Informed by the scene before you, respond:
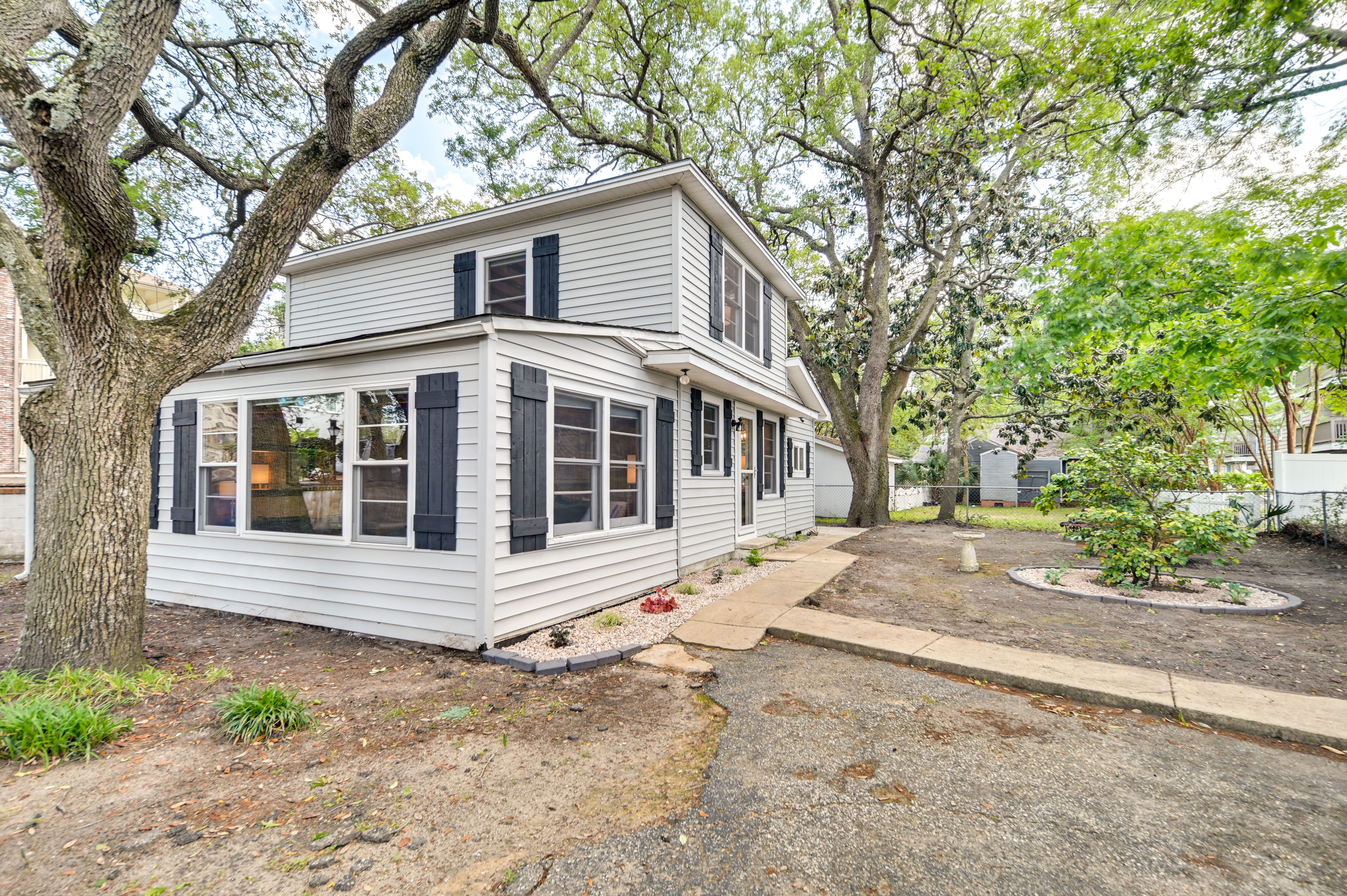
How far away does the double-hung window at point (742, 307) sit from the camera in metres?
9.02

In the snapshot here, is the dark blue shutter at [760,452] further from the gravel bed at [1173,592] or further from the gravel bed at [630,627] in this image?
the gravel bed at [1173,592]

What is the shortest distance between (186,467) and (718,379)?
6126 millimetres

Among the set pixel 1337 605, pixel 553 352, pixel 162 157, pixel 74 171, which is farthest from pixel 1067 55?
pixel 162 157

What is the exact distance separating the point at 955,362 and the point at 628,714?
45.3 ft

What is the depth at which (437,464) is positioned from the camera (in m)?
4.71

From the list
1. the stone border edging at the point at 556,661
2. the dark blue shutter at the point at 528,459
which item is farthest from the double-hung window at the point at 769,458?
the stone border edging at the point at 556,661

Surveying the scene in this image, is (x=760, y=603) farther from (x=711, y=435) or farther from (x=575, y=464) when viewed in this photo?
(x=711, y=435)

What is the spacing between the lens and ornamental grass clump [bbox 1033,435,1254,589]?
20.2 ft

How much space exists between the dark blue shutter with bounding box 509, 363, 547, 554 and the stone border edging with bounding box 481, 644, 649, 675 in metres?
0.81

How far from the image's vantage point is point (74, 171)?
3.54m

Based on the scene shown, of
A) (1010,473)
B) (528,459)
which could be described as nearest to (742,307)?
(528,459)

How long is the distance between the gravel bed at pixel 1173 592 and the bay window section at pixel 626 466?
5.01m

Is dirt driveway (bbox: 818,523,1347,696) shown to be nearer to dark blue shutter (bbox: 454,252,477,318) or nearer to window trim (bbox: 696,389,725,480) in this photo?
window trim (bbox: 696,389,725,480)

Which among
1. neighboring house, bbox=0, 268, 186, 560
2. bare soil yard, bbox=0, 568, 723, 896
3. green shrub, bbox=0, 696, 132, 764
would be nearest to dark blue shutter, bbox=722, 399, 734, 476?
bare soil yard, bbox=0, 568, 723, 896
